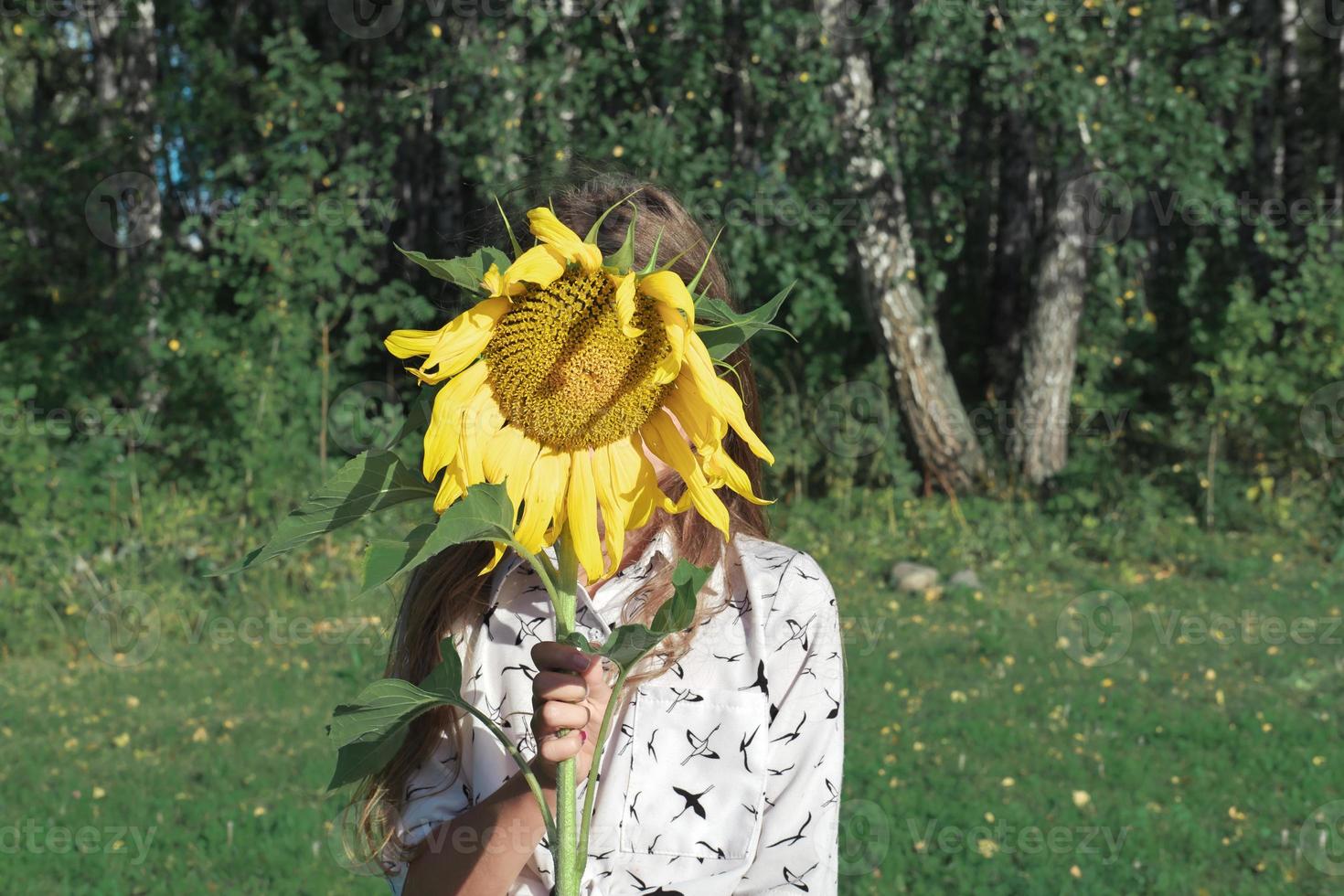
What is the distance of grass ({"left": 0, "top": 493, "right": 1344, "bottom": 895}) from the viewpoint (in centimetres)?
420

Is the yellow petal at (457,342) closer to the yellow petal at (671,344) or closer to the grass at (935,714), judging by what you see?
the yellow petal at (671,344)

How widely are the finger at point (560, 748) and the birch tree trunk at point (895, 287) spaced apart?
7991 mm

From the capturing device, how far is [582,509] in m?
1.09

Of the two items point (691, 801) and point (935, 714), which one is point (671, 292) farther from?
point (935, 714)

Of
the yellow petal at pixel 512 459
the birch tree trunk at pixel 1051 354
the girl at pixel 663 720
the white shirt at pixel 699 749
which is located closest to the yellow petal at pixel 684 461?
the yellow petal at pixel 512 459

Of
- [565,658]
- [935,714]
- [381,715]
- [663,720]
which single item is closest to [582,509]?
[565,658]

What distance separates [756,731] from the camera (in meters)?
1.76

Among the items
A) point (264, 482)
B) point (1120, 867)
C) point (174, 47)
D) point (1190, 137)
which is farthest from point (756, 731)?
point (174, 47)

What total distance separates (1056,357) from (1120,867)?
6.69 m

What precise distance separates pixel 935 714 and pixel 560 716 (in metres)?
4.80

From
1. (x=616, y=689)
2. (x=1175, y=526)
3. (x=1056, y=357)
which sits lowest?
(x=1175, y=526)

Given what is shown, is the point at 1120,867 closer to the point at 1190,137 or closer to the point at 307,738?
the point at 307,738

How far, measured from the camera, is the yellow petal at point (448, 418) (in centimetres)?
105

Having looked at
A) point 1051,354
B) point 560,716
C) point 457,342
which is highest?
point 457,342
